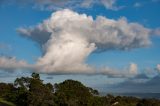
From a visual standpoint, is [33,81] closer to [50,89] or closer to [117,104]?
[50,89]

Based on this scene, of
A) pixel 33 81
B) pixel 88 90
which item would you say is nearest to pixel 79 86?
pixel 88 90

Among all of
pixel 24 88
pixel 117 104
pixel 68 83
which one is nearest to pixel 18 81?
pixel 24 88

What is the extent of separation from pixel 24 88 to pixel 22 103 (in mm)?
6402

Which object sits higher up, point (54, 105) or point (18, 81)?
point (18, 81)

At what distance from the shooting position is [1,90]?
644ft

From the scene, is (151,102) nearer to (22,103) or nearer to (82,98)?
(82,98)

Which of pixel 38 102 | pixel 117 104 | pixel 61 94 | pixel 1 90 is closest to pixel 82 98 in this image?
pixel 61 94

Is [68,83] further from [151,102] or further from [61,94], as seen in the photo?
[151,102]

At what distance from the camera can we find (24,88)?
170 meters

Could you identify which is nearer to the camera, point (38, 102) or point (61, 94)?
point (38, 102)

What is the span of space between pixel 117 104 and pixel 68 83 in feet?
101

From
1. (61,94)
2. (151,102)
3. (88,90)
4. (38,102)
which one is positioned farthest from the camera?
(151,102)

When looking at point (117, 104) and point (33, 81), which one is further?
point (117, 104)

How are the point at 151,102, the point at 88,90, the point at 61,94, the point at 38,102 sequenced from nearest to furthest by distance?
1. the point at 38,102
2. the point at 61,94
3. the point at 88,90
4. the point at 151,102
